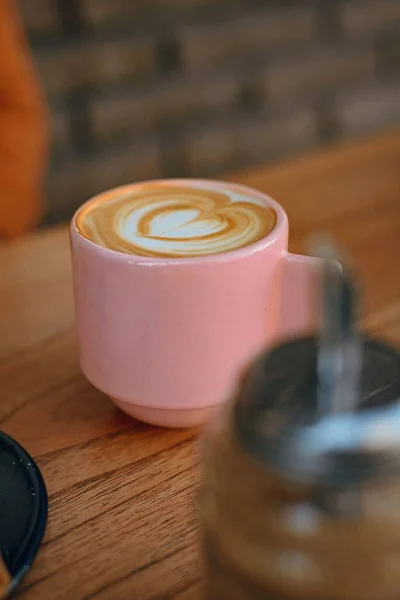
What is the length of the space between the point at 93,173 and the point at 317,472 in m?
1.40

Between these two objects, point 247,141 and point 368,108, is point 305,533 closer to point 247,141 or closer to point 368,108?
point 247,141

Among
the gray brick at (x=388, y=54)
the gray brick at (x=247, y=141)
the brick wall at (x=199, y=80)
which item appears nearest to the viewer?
the brick wall at (x=199, y=80)

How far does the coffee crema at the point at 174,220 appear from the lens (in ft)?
1.37

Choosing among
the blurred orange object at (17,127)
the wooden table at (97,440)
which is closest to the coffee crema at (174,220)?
the wooden table at (97,440)

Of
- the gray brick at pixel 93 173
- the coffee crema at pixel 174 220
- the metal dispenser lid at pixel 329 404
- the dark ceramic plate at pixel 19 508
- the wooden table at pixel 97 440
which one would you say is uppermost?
the metal dispenser lid at pixel 329 404

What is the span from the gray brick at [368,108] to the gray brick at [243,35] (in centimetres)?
22

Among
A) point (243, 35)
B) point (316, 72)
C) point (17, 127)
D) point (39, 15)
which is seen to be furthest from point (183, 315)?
point (316, 72)

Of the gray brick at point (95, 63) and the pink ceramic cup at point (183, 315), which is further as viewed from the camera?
the gray brick at point (95, 63)

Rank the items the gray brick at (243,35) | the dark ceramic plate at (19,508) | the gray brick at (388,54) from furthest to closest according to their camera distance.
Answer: the gray brick at (388,54) → the gray brick at (243,35) → the dark ceramic plate at (19,508)

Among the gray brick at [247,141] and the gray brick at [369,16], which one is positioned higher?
the gray brick at [369,16]

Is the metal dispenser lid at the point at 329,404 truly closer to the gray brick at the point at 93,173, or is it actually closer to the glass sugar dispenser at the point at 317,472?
the glass sugar dispenser at the point at 317,472

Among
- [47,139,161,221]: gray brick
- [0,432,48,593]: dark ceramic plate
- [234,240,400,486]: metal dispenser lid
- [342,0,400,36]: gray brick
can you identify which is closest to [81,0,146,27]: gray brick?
[47,139,161,221]: gray brick

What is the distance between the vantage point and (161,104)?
1600 mm

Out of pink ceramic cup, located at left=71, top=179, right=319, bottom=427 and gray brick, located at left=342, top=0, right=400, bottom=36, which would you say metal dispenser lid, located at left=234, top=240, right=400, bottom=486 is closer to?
pink ceramic cup, located at left=71, top=179, right=319, bottom=427
